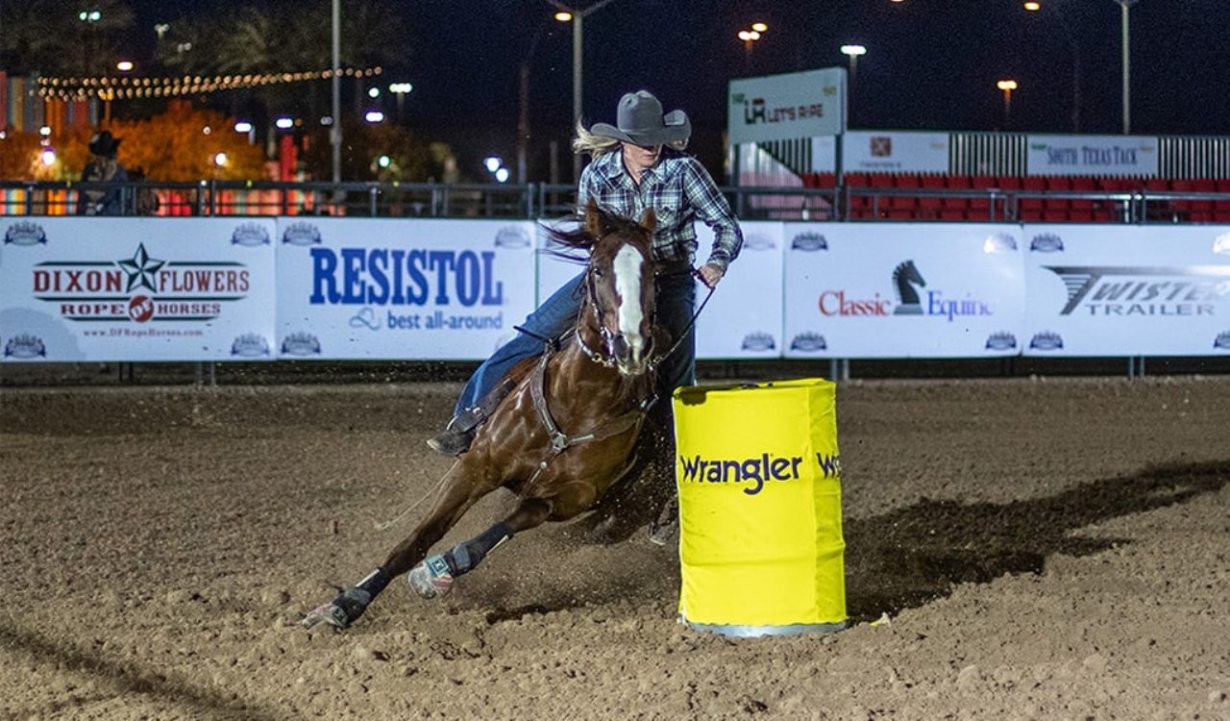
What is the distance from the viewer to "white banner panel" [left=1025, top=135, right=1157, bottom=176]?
147 ft

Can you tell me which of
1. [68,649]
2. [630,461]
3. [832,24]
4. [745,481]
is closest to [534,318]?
[630,461]

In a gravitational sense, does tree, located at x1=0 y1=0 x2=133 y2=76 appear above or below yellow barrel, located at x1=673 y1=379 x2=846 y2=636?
above

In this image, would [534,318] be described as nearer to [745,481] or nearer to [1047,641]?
[745,481]

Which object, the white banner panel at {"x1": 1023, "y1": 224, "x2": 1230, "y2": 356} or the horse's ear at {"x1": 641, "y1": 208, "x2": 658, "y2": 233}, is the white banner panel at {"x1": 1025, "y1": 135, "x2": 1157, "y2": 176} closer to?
the white banner panel at {"x1": 1023, "y1": 224, "x2": 1230, "y2": 356}

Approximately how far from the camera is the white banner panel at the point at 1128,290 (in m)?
17.2

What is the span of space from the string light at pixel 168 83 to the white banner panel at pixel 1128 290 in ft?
164

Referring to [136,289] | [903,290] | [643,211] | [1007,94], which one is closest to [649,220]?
[643,211]

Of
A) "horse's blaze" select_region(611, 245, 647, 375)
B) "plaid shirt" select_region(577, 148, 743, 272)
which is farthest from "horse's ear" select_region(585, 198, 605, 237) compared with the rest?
"plaid shirt" select_region(577, 148, 743, 272)

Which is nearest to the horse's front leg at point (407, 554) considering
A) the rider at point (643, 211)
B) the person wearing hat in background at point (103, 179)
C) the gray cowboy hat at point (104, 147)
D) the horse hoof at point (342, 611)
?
the horse hoof at point (342, 611)

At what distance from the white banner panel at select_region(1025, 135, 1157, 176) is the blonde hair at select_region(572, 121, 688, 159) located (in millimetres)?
39822

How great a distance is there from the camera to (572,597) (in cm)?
677

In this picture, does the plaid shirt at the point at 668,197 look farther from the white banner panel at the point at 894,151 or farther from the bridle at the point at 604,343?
the white banner panel at the point at 894,151

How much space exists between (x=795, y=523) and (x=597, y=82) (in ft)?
223

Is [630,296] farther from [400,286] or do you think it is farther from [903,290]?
[903,290]
